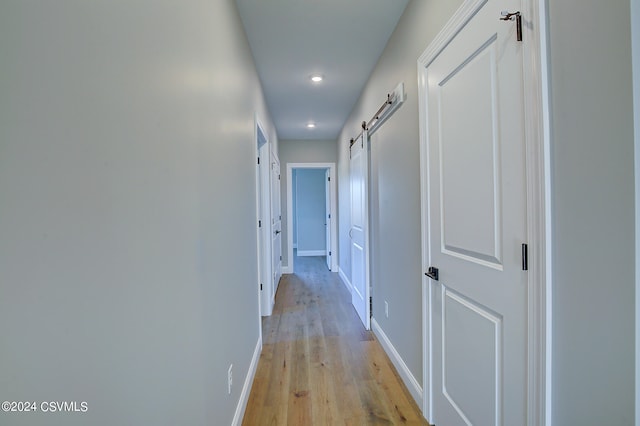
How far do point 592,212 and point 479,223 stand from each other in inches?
18.6

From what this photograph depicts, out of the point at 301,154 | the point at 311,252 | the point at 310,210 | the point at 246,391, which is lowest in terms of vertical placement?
the point at 311,252

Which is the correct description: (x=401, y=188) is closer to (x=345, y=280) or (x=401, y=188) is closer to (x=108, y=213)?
(x=108, y=213)

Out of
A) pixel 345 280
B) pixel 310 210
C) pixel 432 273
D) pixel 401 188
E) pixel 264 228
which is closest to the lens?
pixel 432 273

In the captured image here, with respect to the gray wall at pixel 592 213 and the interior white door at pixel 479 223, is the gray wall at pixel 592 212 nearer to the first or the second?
the gray wall at pixel 592 213

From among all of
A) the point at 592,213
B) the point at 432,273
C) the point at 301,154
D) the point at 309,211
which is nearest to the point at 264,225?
the point at 432,273

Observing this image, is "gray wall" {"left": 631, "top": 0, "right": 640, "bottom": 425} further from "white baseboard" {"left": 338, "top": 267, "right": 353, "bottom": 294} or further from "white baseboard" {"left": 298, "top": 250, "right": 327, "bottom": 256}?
"white baseboard" {"left": 298, "top": 250, "right": 327, "bottom": 256}

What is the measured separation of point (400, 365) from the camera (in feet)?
7.10

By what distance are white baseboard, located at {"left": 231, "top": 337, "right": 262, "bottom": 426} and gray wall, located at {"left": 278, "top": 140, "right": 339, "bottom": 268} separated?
3466mm

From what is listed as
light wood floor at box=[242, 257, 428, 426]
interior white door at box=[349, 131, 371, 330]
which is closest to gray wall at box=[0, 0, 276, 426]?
light wood floor at box=[242, 257, 428, 426]

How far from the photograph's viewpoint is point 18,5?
439 millimetres

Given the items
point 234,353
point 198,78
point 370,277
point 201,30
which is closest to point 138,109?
point 198,78

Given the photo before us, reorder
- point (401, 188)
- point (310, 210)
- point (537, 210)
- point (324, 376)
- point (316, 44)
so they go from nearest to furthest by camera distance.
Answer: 1. point (537, 210)
2. point (401, 188)
3. point (324, 376)
4. point (316, 44)
5. point (310, 210)

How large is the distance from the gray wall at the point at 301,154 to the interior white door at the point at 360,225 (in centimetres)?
185

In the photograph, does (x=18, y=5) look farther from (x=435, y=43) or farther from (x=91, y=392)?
(x=435, y=43)
